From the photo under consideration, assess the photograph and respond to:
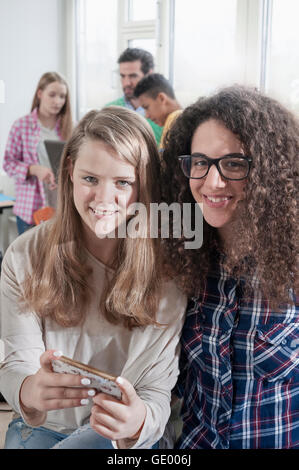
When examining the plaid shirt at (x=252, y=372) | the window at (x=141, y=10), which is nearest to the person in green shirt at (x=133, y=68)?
the window at (x=141, y=10)

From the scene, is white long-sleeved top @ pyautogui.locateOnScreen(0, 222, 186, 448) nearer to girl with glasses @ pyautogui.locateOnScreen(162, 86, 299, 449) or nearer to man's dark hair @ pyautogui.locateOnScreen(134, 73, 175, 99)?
girl with glasses @ pyautogui.locateOnScreen(162, 86, 299, 449)

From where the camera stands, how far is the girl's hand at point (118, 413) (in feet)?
1.83

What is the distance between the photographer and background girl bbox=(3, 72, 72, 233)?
1077 millimetres

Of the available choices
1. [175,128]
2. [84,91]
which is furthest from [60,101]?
[175,128]

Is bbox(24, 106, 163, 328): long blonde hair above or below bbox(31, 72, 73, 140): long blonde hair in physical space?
below

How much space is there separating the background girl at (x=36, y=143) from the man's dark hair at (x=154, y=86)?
43 centimetres

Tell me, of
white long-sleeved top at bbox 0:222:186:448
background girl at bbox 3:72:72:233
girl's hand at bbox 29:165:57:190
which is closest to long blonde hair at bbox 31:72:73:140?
background girl at bbox 3:72:72:233

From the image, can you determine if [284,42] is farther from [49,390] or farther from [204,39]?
[49,390]

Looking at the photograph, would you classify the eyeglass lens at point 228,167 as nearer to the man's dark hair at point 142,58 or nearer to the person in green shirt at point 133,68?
the person in green shirt at point 133,68

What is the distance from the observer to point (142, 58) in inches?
68.6

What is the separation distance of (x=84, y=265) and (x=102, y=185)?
0.43 feet

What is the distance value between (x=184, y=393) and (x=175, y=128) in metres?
0.41

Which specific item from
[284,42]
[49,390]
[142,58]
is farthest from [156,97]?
[49,390]

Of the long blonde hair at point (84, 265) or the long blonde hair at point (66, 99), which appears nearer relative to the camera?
the long blonde hair at point (84, 265)
